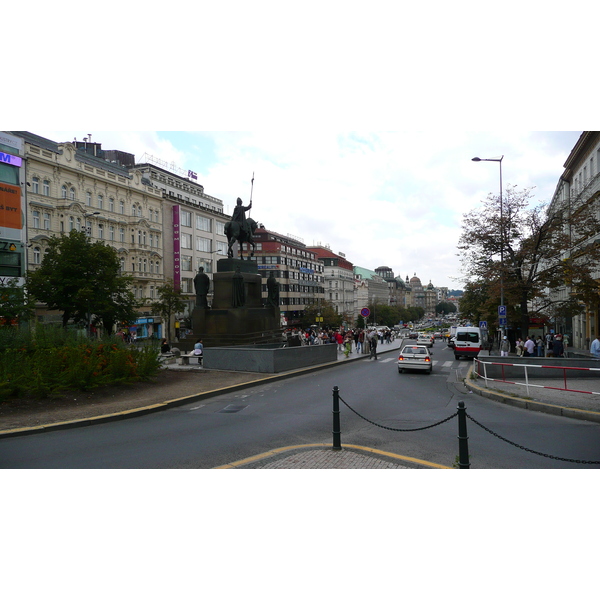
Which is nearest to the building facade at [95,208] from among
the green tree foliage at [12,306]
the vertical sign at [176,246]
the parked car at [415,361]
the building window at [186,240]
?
the vertical sign at [176,246]

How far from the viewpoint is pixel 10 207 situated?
129 ft

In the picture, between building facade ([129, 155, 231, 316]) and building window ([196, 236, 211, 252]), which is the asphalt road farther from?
building window ([196, 236, 211, 252])

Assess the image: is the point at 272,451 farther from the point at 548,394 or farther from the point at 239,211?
the point at 239,211

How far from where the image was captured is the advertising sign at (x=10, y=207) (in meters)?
38.6

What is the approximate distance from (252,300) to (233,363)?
5.93 metres

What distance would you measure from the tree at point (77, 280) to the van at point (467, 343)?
23.7 metres

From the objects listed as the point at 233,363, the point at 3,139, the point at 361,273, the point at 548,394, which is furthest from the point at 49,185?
the point at 361,273

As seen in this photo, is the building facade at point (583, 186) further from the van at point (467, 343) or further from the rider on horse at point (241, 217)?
the rider on horse at point (241, 217)

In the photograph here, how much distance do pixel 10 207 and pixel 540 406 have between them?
132 feet

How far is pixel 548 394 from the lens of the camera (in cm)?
1392

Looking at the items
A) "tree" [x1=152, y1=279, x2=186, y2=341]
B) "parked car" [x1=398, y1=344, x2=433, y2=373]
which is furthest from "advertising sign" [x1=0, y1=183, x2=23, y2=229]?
"parked car" [x1=398, y1=344, x2=433, y2=373]

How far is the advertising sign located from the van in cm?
3423

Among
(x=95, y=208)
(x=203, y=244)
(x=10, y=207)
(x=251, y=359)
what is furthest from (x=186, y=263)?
(x=251, y=359)

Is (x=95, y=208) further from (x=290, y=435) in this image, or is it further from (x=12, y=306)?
(x=290, y=435)
